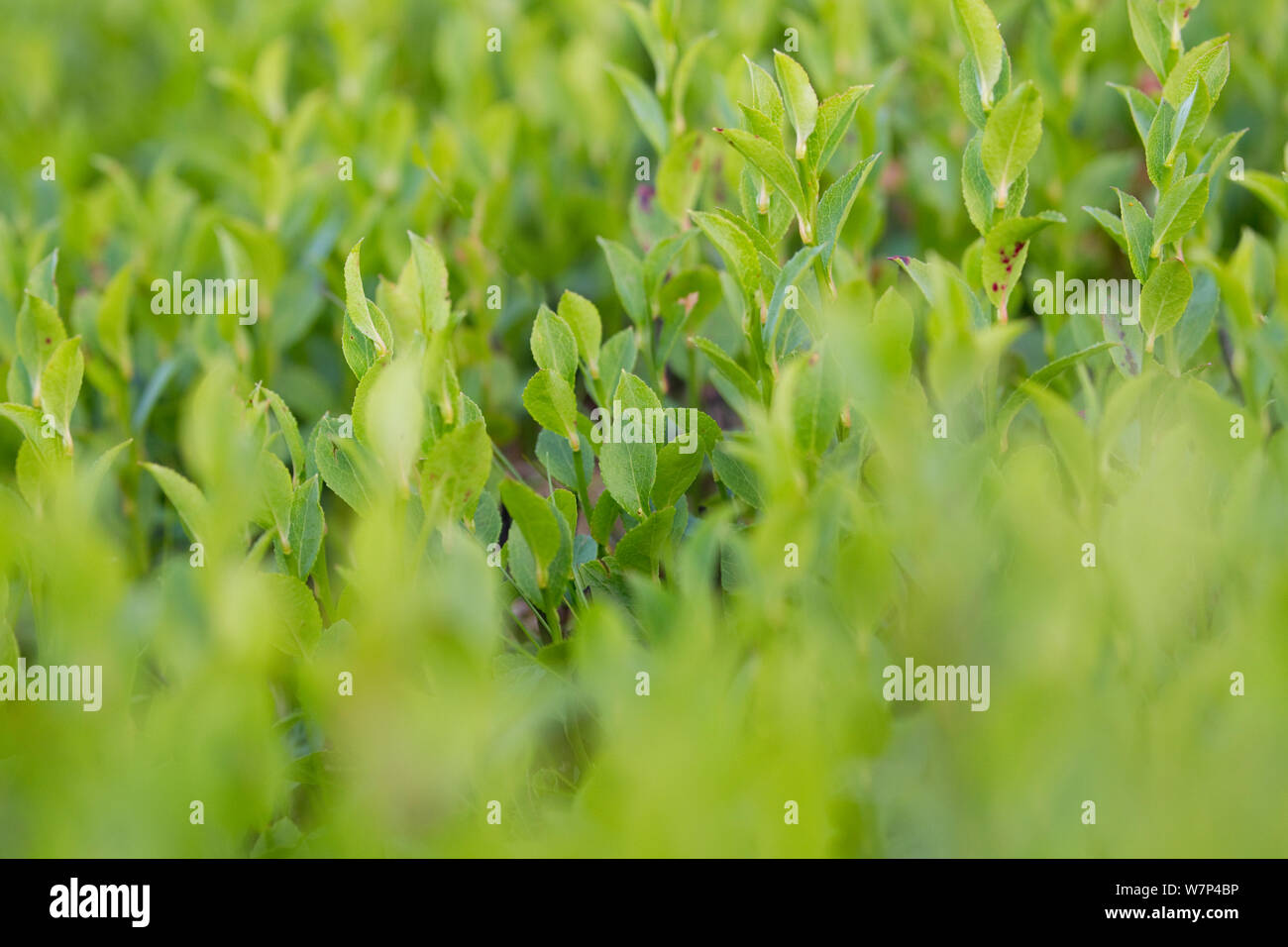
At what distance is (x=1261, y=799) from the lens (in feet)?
→ 3.53

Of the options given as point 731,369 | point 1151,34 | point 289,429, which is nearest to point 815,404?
point 731,369

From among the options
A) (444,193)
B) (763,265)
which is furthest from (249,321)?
(763,265)

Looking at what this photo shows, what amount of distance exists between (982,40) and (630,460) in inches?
26.9

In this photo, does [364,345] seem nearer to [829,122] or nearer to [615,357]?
[615,357]

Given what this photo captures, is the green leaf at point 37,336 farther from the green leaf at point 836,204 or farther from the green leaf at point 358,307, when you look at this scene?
the green leaf at point 836,204

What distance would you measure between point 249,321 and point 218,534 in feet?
3.26

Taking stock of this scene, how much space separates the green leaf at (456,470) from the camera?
1317 millimetres

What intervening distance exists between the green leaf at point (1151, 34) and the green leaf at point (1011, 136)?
0.95 ft

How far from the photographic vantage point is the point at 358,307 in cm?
142

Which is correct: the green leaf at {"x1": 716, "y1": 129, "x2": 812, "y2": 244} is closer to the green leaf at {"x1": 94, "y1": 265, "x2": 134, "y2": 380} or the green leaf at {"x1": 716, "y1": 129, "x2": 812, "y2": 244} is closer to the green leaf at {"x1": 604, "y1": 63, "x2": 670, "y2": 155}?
the green leaf at {"x1": 604, "y1": 63, "x2": 670, "y2": 155}

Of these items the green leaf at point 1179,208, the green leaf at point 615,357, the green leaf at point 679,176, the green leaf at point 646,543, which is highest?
the green leaf at point 679,176

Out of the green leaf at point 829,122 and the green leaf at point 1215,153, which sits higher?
the green leaf at point 829,122

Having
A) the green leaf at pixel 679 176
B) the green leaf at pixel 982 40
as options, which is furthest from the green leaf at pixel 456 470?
the green leaf at pixel 982 40

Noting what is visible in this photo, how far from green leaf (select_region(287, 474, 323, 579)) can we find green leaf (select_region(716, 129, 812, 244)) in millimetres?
638
